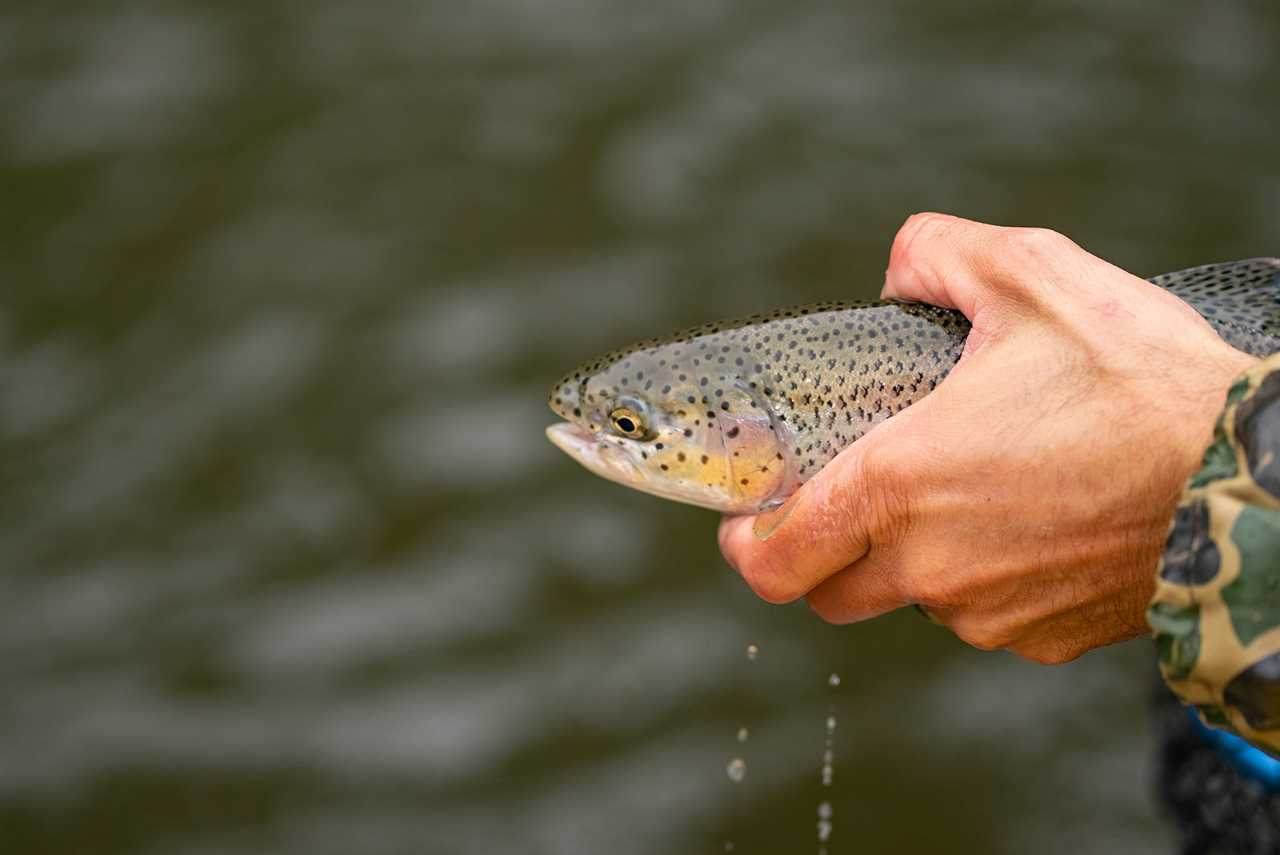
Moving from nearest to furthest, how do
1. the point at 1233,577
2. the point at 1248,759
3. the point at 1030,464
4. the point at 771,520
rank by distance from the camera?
the point at 1233,577, the point at 1030,464, the point at 771,520, the point at 1248,759

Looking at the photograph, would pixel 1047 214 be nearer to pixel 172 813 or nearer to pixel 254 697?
pixel 254 697

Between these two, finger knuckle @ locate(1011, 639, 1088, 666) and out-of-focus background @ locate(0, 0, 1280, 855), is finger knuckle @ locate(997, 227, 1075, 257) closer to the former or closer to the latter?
finger knuckle @ locate(1011, 639, 1088, 666)

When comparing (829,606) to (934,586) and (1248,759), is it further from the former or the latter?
(1248,759)

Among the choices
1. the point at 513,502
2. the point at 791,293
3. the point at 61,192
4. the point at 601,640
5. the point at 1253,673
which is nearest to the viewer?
the point at 1253,673

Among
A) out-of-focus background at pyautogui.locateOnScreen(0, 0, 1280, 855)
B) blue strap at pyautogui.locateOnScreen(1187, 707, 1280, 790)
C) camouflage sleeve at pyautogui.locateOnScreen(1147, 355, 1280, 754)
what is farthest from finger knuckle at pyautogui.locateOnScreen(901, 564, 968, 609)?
out-of-focus background at pyautogui.locateOnScreen(0, 0, 1280, 855)

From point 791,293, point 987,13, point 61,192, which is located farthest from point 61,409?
point 987,13

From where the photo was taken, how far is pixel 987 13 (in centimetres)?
617

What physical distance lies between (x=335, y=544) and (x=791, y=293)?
1.92 meters

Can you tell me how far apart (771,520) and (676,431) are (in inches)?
10.7

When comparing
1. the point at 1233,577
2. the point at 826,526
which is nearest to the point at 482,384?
the point at 826,526

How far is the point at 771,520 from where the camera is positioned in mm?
2561

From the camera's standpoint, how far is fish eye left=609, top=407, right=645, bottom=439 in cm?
270

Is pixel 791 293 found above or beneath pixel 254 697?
above

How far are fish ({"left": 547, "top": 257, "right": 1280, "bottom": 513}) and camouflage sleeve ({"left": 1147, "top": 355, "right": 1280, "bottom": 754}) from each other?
75 cm
